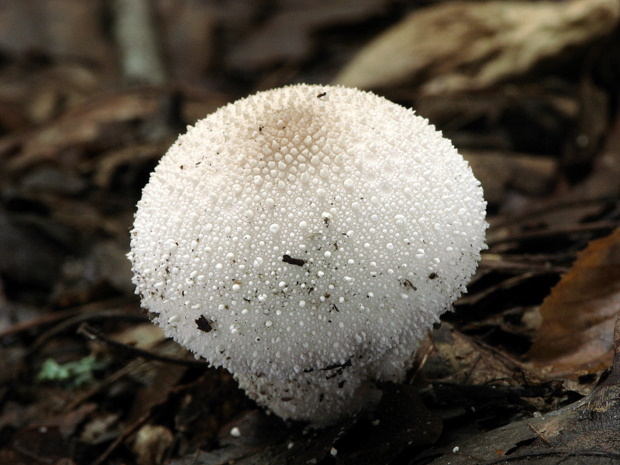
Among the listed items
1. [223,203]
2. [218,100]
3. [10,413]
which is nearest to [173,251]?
[223,203]

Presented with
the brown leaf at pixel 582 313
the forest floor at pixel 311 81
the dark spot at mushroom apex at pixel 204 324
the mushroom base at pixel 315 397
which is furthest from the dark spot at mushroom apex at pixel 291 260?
the brown leaf at pixel 582 313

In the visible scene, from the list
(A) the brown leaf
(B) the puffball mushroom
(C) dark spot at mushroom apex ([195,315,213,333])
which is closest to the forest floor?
(A) the brown leaf

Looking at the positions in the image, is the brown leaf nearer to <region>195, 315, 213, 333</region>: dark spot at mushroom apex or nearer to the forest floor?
the forest floor

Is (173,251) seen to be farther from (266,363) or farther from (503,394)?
(503,394)

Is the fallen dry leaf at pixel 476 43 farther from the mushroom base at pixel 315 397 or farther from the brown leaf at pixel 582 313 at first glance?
the mushroom base at pixel 315 397

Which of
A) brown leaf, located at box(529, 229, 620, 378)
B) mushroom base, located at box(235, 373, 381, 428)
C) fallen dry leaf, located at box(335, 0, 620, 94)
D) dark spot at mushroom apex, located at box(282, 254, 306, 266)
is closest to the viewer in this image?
dark spot at mushroom apex, located at box(282, 254, 306, 266)

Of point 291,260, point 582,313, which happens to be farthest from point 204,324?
point 582,313
